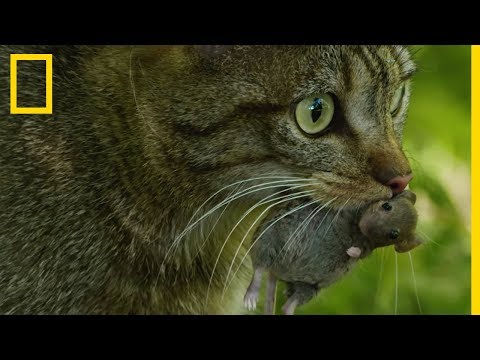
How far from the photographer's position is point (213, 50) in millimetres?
2697

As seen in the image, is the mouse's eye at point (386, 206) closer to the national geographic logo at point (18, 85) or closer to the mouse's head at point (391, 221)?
the mouse's head at point (391, 221)

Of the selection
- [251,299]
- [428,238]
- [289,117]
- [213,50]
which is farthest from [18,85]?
[428,238]

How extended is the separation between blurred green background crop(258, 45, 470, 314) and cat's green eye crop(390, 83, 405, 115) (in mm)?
221

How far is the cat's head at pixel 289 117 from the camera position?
261cm

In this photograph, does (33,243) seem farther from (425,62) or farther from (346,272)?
(425,62)

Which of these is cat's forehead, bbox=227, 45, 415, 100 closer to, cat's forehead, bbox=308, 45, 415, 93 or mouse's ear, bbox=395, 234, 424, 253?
cat's forehead, bbox=308, 45, 415, 93

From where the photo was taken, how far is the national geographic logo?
9.34 feet

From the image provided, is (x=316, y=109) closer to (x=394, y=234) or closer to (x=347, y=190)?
(x=347, y=190)

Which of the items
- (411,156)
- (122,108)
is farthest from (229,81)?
(411,156)

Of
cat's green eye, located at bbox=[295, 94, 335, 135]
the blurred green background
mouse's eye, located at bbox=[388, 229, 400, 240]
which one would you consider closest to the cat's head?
cat's green eye, located at bbox=[295, 94, 335, 135]

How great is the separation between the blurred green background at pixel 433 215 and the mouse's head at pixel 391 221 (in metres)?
0.43

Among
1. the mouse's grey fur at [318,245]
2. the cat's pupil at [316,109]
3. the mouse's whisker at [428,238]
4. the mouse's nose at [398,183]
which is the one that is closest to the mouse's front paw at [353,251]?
the mouse's grey fur at [318,245]

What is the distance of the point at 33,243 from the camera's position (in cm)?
281

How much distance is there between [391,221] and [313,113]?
417 millimetres
